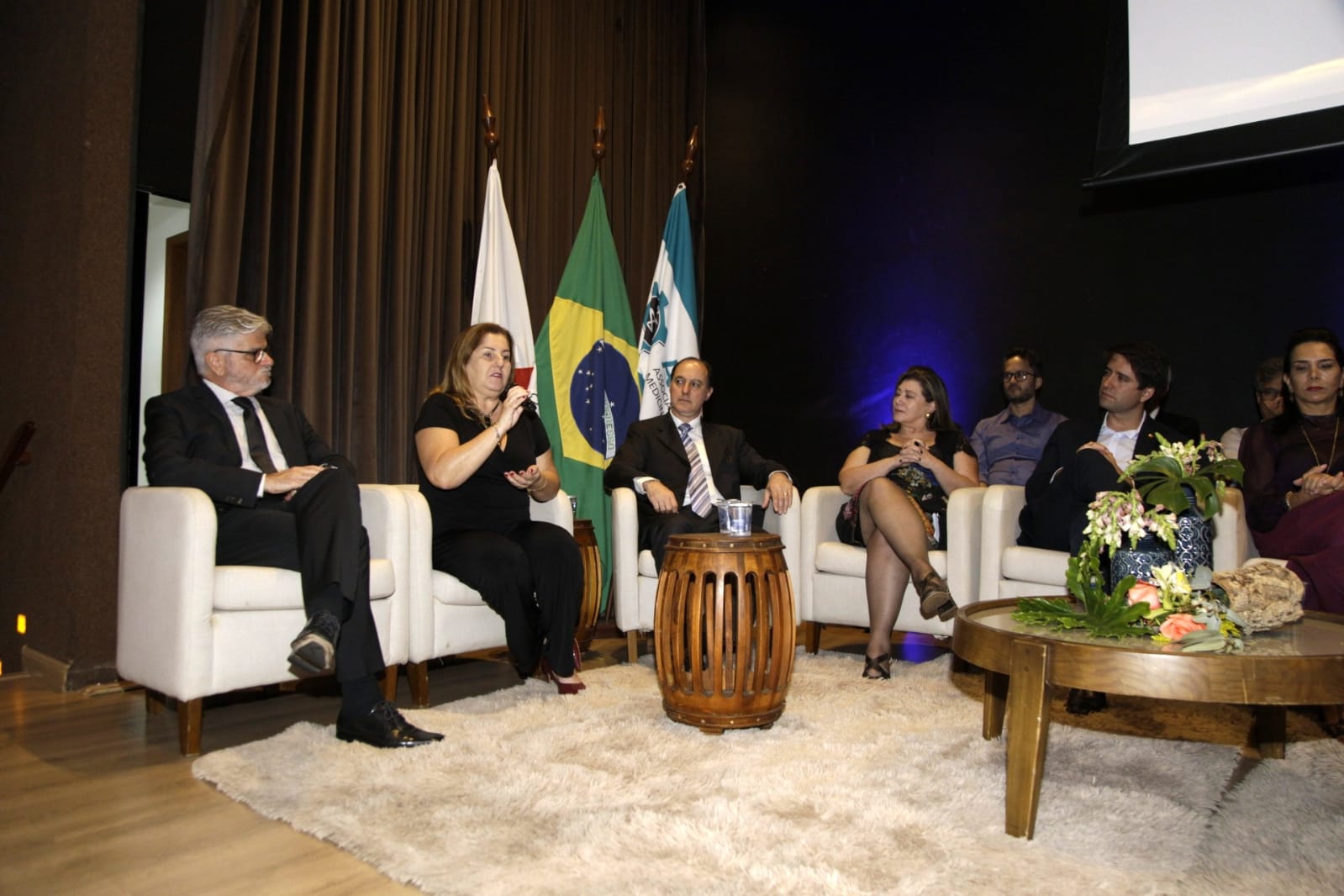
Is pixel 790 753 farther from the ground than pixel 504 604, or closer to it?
closer to it

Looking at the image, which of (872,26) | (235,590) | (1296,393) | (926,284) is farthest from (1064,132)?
(235,590)

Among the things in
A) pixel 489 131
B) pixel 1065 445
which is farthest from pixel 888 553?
pixel 489 131

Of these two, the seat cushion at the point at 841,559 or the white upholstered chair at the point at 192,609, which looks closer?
the white upholstered chair at the point at 192,609

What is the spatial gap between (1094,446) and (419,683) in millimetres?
2189

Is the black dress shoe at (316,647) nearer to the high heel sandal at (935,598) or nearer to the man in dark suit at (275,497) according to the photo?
the man in dark suit at (275,497)

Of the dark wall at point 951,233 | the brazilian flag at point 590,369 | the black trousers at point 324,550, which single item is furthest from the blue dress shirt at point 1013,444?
the black trousers at point 324,550

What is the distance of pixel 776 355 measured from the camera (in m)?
5.07

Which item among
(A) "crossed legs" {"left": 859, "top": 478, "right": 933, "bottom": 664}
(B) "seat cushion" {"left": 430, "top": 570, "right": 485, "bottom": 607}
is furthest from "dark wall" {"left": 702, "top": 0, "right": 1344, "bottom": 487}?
(B) "seat cushion" {"left": 430, "top": 570, "right": 485, "bottom": 607}

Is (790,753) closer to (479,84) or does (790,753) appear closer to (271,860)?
(271,860)

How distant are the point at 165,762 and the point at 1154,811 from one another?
2135mm

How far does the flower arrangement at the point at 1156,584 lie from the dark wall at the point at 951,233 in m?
1.92

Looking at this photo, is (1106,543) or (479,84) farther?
(479,84)

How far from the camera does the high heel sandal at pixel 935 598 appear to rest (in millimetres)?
2947

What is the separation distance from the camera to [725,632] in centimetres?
244
